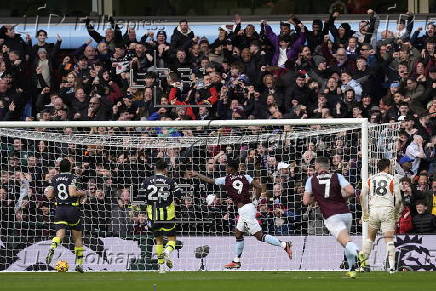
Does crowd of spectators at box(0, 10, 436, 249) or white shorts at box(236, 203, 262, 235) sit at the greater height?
crowd of spectators at box(0, 10, 436, 249)

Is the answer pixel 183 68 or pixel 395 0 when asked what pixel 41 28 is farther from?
pixel 395 0

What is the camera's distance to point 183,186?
68.1 feet

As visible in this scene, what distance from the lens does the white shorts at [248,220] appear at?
19438mm

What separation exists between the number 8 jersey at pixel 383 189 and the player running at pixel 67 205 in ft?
15.2

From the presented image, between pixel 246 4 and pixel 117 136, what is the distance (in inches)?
327

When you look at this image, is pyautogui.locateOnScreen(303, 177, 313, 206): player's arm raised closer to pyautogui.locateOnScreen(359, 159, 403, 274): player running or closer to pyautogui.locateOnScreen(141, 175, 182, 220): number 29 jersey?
pyautogui.locateOnScreen(359, 159, 403, 274): player running

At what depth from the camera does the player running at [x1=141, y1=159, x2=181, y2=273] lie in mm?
18562

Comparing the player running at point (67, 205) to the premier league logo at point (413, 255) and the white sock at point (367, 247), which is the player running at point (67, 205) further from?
the premier league logo at point (413, 255)

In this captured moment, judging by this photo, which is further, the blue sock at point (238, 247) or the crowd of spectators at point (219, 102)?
the crowd of spectators at point (219, 102)

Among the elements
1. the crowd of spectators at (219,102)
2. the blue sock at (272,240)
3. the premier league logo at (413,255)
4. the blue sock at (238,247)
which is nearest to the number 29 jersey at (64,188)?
the crowd of spectators at (219,102)

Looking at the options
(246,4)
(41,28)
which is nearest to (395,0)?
(246,4)
